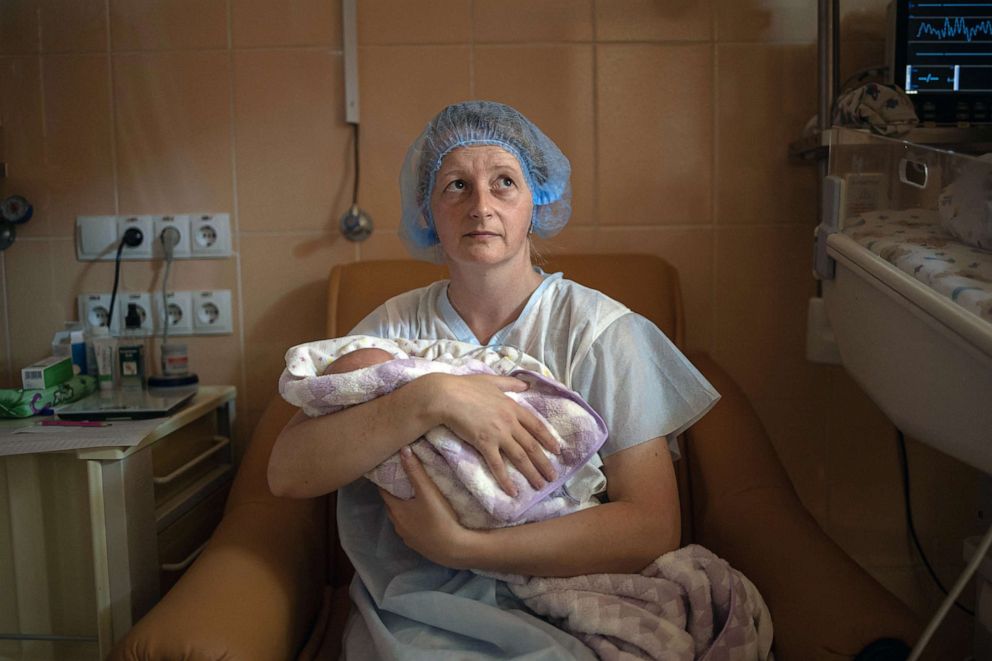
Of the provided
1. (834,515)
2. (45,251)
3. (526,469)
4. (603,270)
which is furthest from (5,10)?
(834,515)

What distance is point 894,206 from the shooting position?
1.15 m

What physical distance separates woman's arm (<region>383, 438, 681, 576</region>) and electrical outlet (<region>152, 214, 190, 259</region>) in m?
0.99

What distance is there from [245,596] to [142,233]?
40.3 inches

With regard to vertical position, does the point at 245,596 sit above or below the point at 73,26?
below

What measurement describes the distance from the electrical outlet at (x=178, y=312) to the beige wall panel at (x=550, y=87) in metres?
0.84

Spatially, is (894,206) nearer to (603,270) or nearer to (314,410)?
(603,270)

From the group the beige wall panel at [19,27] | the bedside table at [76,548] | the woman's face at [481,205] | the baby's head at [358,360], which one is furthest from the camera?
the beige wall panel at [19,27]

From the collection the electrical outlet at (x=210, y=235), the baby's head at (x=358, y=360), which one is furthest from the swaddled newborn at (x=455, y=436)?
the electrical outlet at (x=210, y=235)

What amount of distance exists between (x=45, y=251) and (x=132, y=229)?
0.23 m

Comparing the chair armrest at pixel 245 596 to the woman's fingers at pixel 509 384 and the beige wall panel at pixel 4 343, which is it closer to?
the woman's fingers at pixel 509 384

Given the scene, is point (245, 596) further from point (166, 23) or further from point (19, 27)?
point (19, 27)

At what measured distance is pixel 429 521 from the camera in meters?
1.02

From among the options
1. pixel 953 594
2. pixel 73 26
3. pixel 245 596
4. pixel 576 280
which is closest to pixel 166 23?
pixel 73 26

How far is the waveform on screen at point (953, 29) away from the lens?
1513 mm
